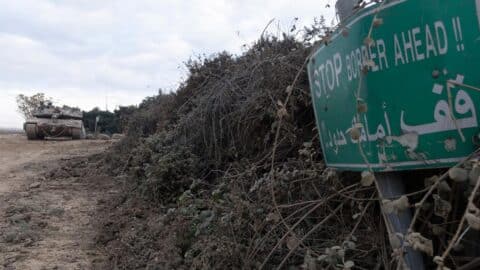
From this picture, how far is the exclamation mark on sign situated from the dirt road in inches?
169

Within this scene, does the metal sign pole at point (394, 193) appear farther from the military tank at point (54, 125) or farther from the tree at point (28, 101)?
the tree at point (28, 101)

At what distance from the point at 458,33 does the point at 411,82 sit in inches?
9.0

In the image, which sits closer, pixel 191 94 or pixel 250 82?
pixel 250 82

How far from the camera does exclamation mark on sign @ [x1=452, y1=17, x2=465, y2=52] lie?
160 centimetres

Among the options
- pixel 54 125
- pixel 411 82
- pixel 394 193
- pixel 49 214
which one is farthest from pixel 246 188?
pixel 54 125

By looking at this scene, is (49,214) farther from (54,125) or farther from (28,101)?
(28,101)

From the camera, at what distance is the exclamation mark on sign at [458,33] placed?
5.25 ft

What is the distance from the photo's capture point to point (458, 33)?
1.61 m

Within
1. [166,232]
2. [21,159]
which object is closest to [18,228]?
[166,232]

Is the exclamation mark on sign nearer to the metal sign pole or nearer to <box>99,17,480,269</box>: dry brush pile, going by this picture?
<box>99,17,480,269</box>: dry brush pile

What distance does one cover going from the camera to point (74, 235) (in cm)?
619

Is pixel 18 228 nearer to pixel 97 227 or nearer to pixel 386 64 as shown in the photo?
pixel 97 227

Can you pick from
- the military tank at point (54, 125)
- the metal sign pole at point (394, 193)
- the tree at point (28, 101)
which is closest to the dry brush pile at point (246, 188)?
the metal sign pole at point (394, 193)

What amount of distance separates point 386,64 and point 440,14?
0.91 feet
